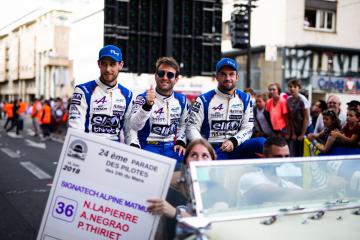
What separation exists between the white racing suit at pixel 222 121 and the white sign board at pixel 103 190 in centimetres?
164

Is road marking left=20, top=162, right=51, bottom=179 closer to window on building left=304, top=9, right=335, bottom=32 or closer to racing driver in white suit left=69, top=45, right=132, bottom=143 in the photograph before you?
racing driver in white suit left=69, top=45, right=132, bottom=143

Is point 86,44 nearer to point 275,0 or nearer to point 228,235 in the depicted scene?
point 275,0

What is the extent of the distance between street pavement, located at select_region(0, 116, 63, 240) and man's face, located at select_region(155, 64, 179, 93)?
2.24 meters

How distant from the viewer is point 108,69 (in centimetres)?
409

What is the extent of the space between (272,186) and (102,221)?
1026mm

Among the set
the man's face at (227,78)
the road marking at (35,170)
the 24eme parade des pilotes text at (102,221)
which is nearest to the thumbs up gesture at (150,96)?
the man's face at (227,78)

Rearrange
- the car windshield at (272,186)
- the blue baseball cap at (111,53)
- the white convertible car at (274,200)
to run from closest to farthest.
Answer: the white convertible car at (274,200), the car windshield at (272,186), the blue baseball cap at (111,53)

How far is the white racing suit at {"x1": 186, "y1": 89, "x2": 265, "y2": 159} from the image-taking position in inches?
177

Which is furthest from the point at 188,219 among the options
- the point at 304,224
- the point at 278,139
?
the point at 278,139

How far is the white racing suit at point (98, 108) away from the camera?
4.05 metres

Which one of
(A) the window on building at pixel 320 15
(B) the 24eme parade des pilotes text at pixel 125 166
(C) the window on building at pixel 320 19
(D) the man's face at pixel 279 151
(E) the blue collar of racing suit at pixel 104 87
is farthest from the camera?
(C) the window on building at pixel 320 19

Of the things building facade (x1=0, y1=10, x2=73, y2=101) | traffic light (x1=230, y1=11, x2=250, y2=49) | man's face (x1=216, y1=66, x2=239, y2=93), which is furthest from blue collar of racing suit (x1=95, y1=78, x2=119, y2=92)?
building facade (x1=0, y1=10, x2=73, y2=101)

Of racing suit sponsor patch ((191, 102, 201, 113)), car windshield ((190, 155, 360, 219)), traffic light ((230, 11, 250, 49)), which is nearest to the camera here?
car windshield ((190, 155, 360, 219))

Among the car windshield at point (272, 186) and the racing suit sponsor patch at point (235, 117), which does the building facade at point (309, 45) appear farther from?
the car windshield at point (272, 186)
